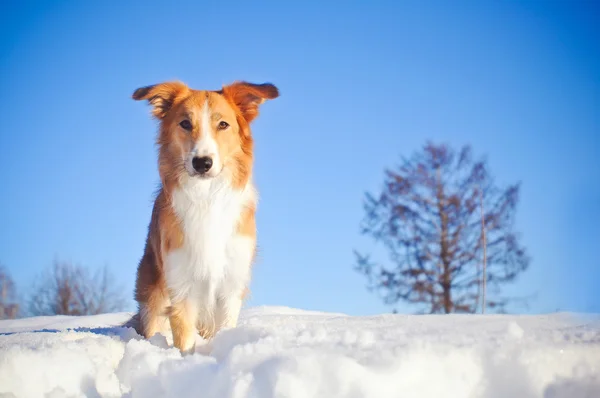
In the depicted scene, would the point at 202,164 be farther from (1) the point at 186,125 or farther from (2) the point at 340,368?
(2) the point at 340,368

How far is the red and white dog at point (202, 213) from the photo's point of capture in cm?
403

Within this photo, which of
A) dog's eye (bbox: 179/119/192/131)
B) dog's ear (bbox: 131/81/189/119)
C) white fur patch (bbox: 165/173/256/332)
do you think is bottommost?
white fur patch (bbox: 165/173/256/332)

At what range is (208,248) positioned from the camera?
13.3 ft

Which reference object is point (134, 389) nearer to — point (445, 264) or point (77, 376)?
point (77, 376)

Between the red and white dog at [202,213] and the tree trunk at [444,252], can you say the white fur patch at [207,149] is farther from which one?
the tree trunk at [444,252]

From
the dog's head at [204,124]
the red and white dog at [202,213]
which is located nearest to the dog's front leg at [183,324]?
the red and white dog at [202,213]

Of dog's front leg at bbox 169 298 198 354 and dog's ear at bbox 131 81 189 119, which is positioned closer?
dog's front leg at bbox 169 298 198 354

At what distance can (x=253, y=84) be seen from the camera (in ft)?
14.7

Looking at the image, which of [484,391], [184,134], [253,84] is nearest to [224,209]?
[184,134]

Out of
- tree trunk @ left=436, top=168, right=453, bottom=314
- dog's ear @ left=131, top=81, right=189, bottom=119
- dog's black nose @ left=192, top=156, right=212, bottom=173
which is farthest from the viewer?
tree trunk @ left=436, top=168, right=453, bottom=314

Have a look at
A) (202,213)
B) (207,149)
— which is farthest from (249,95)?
(202,213)

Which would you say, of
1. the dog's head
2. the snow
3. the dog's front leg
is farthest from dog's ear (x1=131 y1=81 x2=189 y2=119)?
the snow

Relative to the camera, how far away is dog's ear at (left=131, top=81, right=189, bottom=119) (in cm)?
429

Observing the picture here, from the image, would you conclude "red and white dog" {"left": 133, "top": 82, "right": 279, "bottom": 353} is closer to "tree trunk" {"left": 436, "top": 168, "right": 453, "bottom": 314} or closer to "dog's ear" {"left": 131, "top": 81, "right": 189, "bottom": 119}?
"dog's ear" {"left": 131, "top": 81, "right": 189, "bottom": 119}
